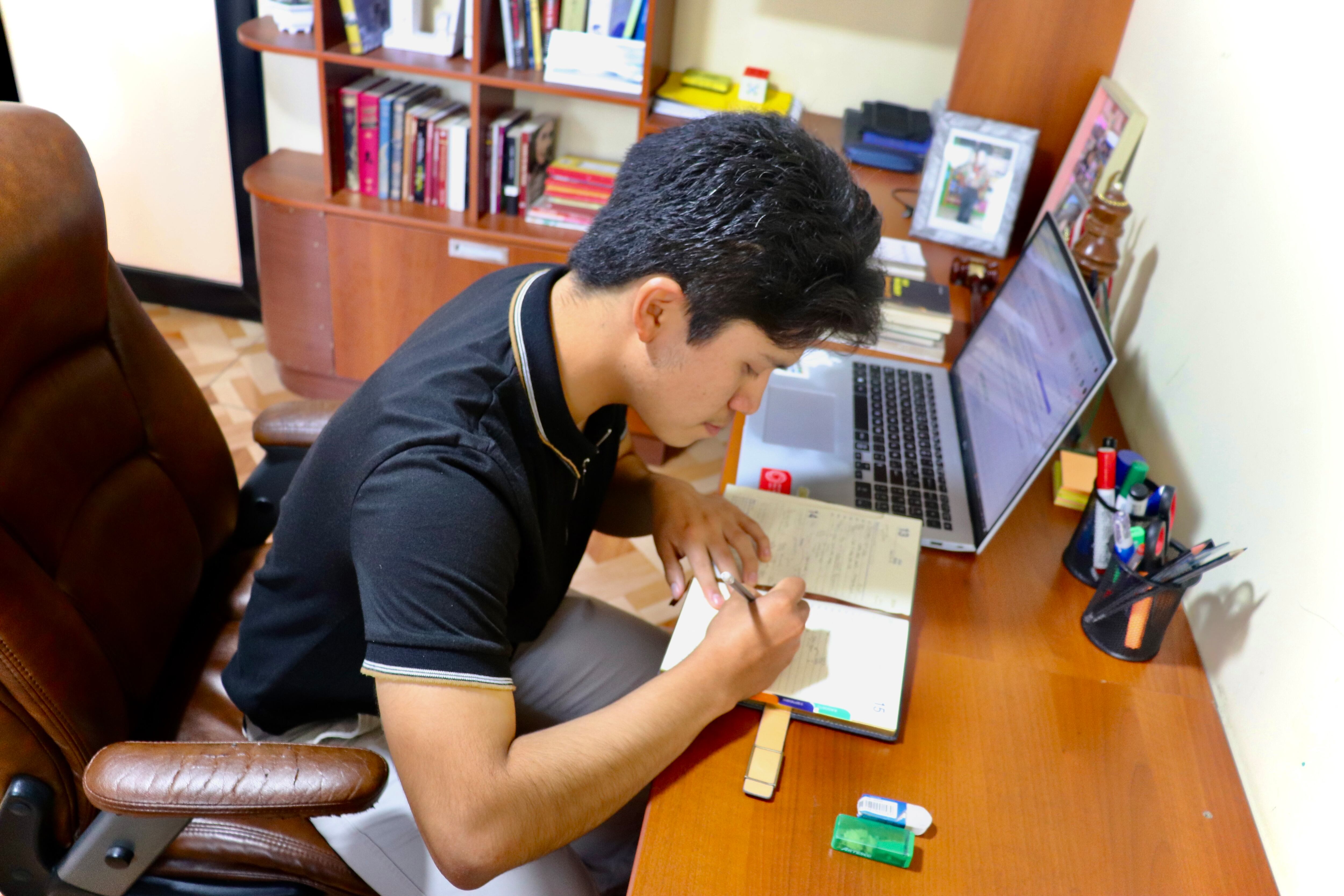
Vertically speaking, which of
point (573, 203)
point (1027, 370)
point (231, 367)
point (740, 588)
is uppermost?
point (1027, 370)

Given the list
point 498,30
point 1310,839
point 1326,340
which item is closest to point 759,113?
point 1326,340

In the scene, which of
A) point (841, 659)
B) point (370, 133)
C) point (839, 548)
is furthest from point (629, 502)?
point (370, 133)

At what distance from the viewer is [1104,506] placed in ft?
3.55

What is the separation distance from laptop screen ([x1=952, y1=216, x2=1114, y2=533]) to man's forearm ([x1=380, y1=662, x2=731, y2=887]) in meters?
0.50

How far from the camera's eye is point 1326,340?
2.98ft

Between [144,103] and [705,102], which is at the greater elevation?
[705,102]

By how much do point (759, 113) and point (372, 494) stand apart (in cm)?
55

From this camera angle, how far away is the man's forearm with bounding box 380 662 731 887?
0.77 metres

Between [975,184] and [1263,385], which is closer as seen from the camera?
[1263,385]

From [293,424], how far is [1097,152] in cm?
149

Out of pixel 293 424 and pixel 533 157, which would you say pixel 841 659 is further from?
pixel 533 157

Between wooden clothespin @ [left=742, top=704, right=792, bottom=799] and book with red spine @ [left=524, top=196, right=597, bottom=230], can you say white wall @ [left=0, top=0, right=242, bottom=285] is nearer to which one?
book with red spine @ [left=524, top=196, right=597, bottom=230]

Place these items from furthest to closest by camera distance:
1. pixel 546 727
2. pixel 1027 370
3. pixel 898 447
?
pixel 898 447
pixel 1027 370
pixel 546 727

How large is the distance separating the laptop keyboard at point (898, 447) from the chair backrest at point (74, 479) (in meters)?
0.87
